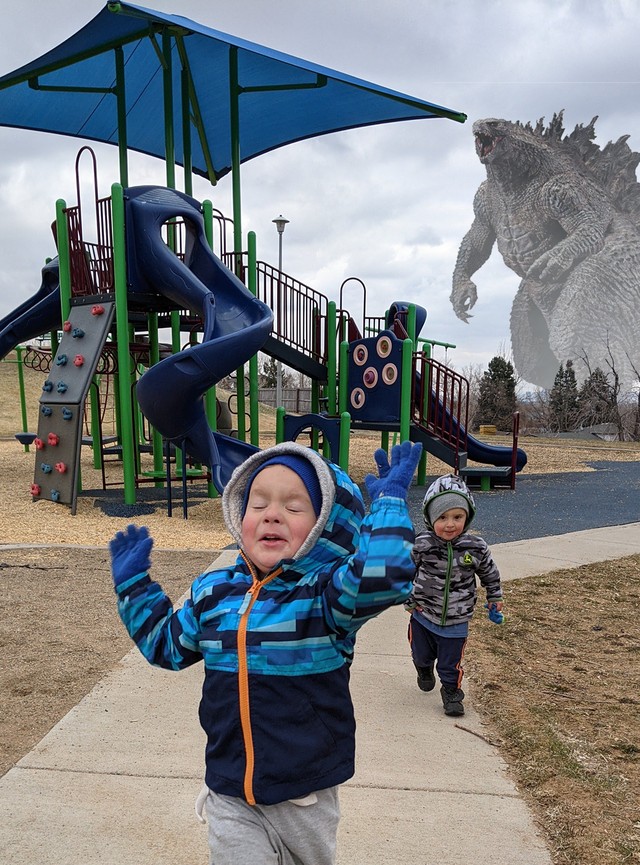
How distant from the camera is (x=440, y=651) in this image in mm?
3656

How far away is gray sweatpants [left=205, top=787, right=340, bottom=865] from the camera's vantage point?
1.65 metres

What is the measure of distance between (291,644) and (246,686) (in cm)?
13

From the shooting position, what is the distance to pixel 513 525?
902 cm

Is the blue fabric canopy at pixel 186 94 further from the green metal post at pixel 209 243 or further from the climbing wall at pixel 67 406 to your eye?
the climbing wall at pixel 67 406

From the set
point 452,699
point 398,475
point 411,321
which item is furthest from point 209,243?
point 398,475

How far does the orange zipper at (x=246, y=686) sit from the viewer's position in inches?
64.1

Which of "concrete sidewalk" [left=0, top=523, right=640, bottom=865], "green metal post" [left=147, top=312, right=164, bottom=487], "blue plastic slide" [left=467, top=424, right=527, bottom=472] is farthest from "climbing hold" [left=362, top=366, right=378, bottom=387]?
"concrete sidewalk" [left=0, top=523, right=640, bottom=865]

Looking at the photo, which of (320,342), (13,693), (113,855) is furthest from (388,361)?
(113,855)

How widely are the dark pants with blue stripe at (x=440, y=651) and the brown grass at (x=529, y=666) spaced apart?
0.24 meters

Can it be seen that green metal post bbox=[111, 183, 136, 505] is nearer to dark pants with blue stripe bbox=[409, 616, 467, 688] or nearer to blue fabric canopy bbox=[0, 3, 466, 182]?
blue fabric canopy bbox=[0, 3, 466, 182]

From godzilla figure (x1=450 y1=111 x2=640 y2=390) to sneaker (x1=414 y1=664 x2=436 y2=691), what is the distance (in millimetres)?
66740

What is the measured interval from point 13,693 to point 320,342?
1011 centimetres

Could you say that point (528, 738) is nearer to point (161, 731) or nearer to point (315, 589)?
point (161, 731)

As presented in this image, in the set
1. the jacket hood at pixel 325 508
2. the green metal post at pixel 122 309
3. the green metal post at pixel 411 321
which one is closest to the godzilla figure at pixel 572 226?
the green metal post at pixel 411 321
